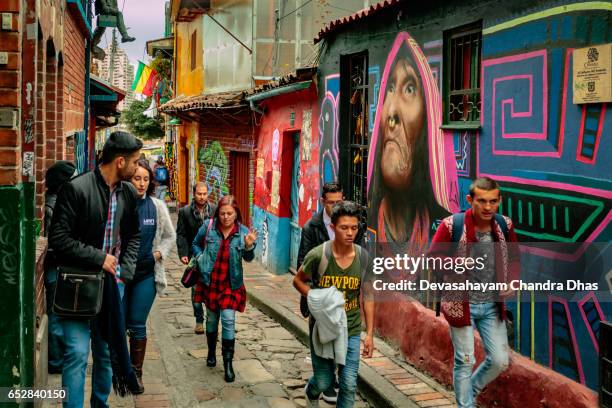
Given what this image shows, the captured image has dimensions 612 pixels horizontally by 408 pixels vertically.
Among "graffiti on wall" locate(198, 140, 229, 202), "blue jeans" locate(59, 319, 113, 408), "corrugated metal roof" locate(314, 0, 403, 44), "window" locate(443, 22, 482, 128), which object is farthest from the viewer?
"graffiti on wall" locate(198, 140, 229, 202)

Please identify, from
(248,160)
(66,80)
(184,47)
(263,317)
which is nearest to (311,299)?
(263,317)

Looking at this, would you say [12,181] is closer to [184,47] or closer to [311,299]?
[311,299]

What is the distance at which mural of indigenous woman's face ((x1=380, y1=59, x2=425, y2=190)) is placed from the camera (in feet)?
23.8

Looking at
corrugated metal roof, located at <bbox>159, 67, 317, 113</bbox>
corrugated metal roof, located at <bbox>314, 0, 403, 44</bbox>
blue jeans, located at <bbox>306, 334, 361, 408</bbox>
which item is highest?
corrugated metal roof, located at <bbox>314, 0, 403, 44</bbox>

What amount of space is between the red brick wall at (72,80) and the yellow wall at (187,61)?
7123 millimetres

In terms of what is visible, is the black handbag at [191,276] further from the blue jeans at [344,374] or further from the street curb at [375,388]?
the blue jeans at [344,374]

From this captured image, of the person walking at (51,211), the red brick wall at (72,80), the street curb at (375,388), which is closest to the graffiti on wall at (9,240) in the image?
the person walking at (51,211)

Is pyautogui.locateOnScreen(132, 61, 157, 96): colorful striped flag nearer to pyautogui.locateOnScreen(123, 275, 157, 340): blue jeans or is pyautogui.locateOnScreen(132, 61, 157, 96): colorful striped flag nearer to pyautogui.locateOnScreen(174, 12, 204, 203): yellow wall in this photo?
pyautogui.locateOnScreen(174, 12, 204, 203): yellow wall

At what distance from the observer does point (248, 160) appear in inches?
643

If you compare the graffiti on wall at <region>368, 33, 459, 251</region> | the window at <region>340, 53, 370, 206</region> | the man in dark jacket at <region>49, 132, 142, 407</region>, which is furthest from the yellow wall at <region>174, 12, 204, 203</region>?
the man in dark jacket at <region>49, 132, 142, 407</region>

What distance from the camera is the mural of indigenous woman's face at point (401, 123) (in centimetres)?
726

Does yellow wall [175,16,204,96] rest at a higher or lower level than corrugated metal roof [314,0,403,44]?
higher

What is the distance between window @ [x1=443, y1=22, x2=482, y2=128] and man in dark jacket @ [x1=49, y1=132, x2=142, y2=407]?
9.72 ft

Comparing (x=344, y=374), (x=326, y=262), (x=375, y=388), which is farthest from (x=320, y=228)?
(x=375, y=388)
